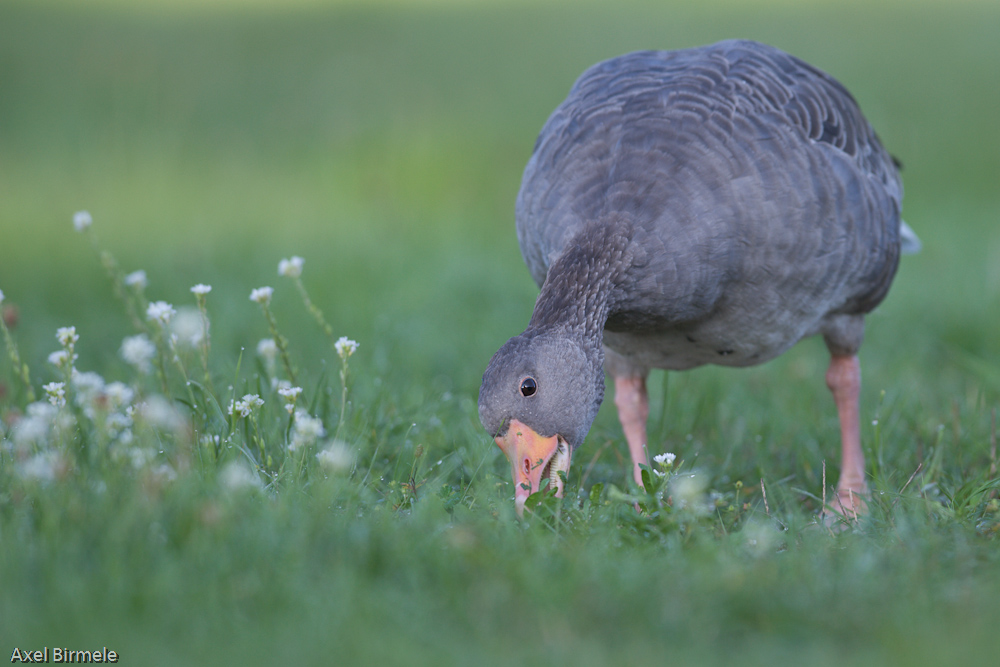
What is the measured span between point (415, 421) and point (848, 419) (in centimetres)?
246

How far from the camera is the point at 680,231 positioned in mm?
3822

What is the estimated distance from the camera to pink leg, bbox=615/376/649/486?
4.79m

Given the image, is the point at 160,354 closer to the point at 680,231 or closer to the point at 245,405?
the point at 245,405

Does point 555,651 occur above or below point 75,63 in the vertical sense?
below

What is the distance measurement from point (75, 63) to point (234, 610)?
1708 centimetres

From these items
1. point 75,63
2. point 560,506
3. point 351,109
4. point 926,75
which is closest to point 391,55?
point 351,109

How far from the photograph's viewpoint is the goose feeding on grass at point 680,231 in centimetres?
359

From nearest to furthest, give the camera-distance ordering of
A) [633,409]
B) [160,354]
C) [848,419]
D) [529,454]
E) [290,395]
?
[529,454] → [290,395] → [160,354] → [633,409] → [848,419]

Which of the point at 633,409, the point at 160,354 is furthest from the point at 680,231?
the point at 160,354

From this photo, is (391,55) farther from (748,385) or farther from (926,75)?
(748,385)

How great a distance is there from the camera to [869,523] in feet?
11.2

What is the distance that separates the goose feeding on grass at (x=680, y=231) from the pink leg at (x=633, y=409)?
20mm

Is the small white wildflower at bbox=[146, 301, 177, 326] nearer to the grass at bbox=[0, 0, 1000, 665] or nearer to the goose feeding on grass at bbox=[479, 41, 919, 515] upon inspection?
the grass at bbox=[0, 0, 1000, 665]

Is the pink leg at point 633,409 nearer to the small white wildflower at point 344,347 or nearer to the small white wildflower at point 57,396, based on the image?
the small white wildflower at point 344,347
